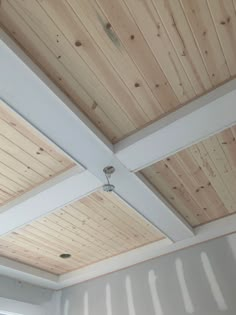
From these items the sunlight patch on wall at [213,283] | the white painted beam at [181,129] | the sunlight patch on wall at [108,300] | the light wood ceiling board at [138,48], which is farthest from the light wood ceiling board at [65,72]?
the sunlight patch on wall at [108,300]

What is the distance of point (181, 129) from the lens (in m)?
1.66

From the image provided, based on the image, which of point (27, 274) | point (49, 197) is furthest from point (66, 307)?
point (49, 197)

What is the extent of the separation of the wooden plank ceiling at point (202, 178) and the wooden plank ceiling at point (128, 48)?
1.50 ft

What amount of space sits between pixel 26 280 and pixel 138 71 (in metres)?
2.90

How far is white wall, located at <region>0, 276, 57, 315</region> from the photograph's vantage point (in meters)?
3.10

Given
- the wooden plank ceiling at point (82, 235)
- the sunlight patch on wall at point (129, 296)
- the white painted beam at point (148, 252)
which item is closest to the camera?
the wooden plank ceiling at point (82, 235)

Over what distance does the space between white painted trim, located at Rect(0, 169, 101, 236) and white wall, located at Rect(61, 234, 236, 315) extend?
1431 mm

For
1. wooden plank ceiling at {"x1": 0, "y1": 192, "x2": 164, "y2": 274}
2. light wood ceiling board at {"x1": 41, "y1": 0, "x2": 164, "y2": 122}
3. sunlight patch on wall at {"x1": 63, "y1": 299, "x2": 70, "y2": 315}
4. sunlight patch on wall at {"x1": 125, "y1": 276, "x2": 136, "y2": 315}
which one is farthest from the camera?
sunlight patch on wall at {"x1": 63, "y1": 299, "x2": 70, "y2": 315}

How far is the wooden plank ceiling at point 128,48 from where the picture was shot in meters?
1.23

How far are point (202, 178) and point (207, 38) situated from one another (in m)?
1.15

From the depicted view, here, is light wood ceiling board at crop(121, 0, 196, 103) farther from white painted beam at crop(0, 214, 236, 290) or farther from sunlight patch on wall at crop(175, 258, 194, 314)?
sunlight patch on wall at crop(175, 258, 194, 314)

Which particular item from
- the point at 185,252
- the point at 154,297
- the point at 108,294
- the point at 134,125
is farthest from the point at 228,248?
the point at 134,125

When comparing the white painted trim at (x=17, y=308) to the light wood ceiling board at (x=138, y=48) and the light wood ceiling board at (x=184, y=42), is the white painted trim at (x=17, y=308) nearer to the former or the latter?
the light wood ceiling board at (x=138, y=48)

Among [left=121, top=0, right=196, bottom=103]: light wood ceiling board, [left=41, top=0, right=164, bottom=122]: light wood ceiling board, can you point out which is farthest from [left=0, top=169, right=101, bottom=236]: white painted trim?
[left=121, top=0, right=196, bottom=103]: light wood ceiling board
